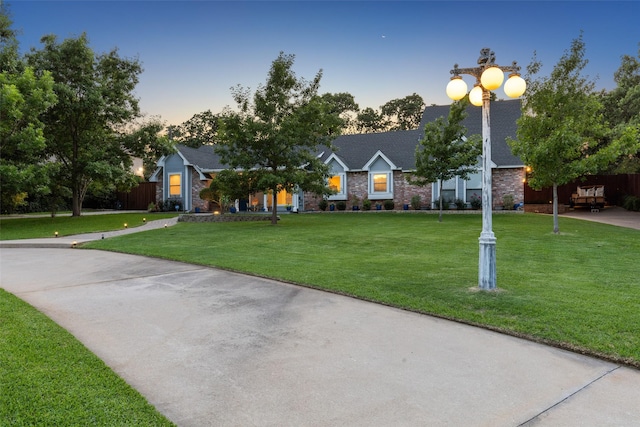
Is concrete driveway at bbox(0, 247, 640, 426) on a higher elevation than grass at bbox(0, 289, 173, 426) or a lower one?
lower

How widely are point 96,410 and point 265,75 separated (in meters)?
16.8

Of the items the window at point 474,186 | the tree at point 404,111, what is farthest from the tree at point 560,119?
the tree at point 404,111

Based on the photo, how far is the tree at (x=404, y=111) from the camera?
51844 mm

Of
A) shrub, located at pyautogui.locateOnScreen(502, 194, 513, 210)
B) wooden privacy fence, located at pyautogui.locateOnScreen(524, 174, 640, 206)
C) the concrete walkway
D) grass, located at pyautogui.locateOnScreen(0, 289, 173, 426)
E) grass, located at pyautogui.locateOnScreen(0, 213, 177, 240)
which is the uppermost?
wooden privacy fence, located at pyautogui.locateOnScreen(524, 174, 640, 206)

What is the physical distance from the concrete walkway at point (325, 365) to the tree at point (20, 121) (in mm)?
12139

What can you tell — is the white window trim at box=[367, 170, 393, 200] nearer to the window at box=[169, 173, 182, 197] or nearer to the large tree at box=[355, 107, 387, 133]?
the window at box=[169, 173, 182, 197]

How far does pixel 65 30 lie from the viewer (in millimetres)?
19562

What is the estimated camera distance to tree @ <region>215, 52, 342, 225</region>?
16906 mm

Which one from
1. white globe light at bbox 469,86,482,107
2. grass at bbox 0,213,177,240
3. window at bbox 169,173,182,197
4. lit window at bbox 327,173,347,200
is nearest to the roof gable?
lit window at bbox 327,173,347,200

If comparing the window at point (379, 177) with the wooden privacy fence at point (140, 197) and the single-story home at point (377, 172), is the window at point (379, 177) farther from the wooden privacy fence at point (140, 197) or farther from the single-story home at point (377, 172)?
the wooden privacy fence at point (140, 197)

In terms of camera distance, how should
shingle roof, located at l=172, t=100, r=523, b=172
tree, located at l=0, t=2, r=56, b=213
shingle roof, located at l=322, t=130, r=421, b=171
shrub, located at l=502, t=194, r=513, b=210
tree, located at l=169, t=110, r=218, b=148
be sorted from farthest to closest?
1. tree, located at l=169, t=110, r=218, b=148
2. shingle roof, located at l=322, t=130, r=421, b=171
3. shingle roof, located at l=172, t=100, r=523, b=172
4. shrub, located at l=502, t=194, r=513, b=210
5. tree, located at l=0, t=2, r=56, b=213

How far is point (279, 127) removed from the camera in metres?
17.4

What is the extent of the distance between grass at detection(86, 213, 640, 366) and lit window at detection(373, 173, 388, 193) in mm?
12867

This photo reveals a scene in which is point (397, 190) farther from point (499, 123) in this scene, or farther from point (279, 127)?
point (279, 127)
